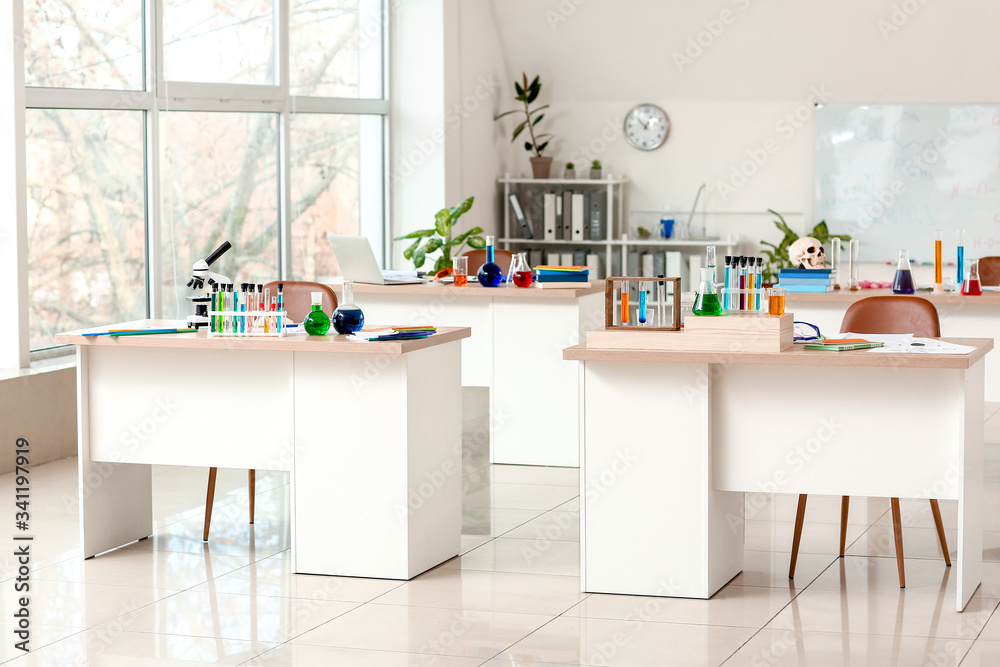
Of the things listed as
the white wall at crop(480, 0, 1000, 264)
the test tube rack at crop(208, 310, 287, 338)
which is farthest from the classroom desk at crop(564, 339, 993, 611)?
the white wall at crop(480, 0, 1000, 264)

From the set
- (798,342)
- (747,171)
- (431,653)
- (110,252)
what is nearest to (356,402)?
(431,653)

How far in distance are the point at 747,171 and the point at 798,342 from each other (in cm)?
518

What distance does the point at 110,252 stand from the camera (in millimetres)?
6156

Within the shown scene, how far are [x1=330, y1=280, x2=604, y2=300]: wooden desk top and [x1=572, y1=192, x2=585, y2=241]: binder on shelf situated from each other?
123 inches

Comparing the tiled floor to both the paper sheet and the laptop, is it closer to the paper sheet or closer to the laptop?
the paper sheet

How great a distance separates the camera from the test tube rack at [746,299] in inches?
138

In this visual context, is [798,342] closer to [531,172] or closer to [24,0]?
[24,0]

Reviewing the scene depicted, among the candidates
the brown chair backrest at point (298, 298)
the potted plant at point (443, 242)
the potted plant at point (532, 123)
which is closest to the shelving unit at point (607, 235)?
the potted plant at point (532, 123)

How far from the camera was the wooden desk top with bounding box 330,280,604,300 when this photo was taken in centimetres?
535

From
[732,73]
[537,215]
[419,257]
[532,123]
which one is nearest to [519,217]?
[537,215]

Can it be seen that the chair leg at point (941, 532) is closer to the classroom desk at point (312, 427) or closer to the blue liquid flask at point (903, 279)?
the classroom desk at point (312, 427)

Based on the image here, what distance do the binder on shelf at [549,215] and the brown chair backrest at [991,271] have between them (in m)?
3.32

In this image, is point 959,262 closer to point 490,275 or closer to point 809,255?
point 809,255

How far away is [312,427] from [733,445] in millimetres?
1270
